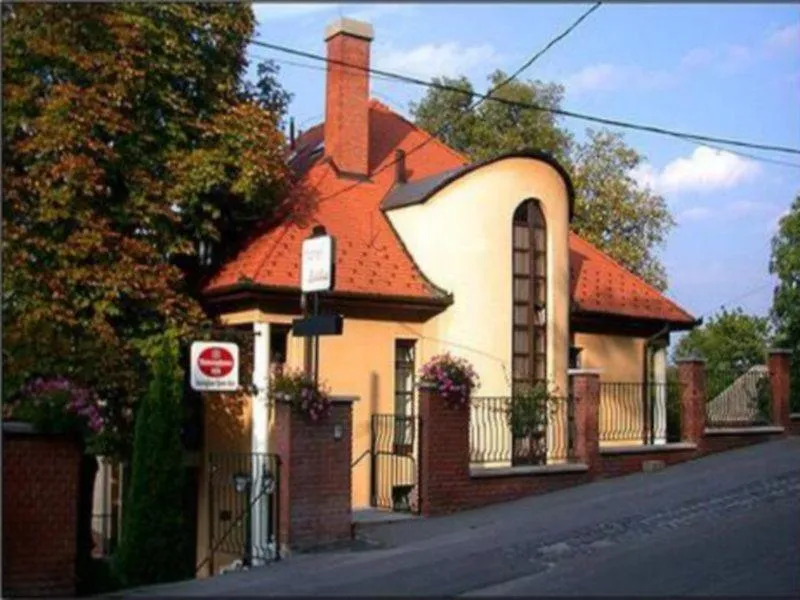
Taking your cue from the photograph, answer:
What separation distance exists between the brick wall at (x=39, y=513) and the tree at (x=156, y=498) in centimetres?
141

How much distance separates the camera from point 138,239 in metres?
16.4

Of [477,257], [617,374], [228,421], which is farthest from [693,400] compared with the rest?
[228,421]

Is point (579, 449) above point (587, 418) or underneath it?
underneath

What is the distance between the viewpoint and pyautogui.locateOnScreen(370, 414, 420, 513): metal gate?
1648 centimetres

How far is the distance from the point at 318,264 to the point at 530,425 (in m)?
5.41

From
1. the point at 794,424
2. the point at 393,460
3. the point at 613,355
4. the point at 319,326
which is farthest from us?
the point at 613,355

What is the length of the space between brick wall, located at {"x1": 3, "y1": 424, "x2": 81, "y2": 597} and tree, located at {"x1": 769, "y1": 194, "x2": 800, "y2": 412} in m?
21.6

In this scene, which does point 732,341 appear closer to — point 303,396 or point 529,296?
point 529,296

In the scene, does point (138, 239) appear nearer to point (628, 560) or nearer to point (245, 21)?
point (245, 21)

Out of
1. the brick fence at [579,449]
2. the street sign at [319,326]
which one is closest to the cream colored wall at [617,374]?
the brick fence at [579,449]

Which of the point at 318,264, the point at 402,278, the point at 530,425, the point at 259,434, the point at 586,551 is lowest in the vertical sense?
the point at 586,551

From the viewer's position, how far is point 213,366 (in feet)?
44.2

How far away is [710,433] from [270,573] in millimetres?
10758

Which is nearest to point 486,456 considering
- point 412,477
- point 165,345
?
point 412,477
